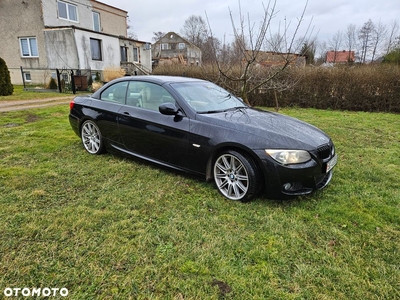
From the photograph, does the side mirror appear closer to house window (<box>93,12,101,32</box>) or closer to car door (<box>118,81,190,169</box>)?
car door (<box>118,81,190,169</box>)

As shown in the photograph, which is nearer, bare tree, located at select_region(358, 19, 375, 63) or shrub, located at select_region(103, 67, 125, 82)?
shrub, located at select_region(103, 67, 125, 82)

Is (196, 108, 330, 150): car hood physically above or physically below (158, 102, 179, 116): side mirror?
below

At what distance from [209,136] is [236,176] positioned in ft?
1.85

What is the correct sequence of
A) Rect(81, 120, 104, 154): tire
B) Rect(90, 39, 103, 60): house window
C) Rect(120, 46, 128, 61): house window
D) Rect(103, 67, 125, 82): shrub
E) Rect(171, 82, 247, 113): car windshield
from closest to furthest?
Rect(171, 82, 247, 113): car windshield, Rect(81, 120, 104, 154): tire, Rect(103, 67, 125, 82): shrub, Rect(90, 39, 103, 60): house window, Rect(120, 46, 128, 61): house window

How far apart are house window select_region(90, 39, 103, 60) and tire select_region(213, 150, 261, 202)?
20650mm

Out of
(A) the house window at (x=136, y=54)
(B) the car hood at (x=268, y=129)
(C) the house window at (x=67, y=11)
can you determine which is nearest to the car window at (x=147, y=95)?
(B) the car hood at (x=268, y=129)

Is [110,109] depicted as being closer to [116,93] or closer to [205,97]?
[116,93]

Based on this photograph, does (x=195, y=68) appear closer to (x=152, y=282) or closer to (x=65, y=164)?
(x=65, y=164)

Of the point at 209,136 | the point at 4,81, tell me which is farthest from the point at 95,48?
the point at 209,136

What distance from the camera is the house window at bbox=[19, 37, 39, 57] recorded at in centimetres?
1957

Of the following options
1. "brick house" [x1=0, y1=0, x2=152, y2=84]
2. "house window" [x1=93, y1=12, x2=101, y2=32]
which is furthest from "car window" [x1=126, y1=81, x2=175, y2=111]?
"house window" [x1=93, y1=12, x2=101, y2=32]

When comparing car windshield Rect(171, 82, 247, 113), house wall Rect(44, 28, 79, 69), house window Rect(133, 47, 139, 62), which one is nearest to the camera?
car windshield Rect(171, 82, 247, 113)

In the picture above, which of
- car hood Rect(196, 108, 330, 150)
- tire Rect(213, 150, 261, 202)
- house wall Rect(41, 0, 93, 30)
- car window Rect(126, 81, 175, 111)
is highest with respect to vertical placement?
house wall Rect(41, 0, 93, 30)

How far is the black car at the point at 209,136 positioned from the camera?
2847mm
